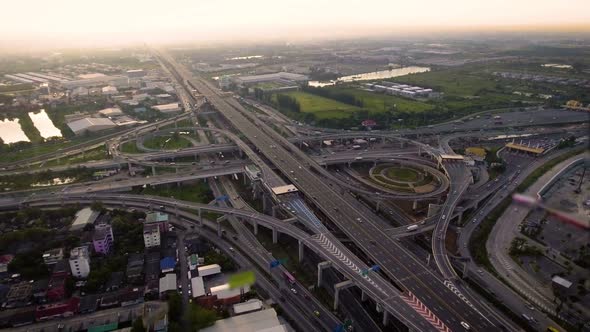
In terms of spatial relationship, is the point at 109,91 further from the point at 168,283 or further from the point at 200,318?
the point at 200,318

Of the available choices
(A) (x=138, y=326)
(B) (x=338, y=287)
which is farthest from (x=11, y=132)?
(B) (x=338, y=287)

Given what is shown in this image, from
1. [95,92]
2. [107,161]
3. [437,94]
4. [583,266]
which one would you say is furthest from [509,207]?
[95,92]

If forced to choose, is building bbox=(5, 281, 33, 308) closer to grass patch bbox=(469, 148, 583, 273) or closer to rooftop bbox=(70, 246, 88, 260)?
rooftop bbox=(70, 246, 88, 260)

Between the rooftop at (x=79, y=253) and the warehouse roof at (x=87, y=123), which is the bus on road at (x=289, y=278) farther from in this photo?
the warehouse roof at (x=87, y=123)

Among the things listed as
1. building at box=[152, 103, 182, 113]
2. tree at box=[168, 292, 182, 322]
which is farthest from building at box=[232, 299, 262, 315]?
building at box=[152, 103, 182, 113]

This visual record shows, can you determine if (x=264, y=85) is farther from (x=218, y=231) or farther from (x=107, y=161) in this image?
(x=218, y=231)
